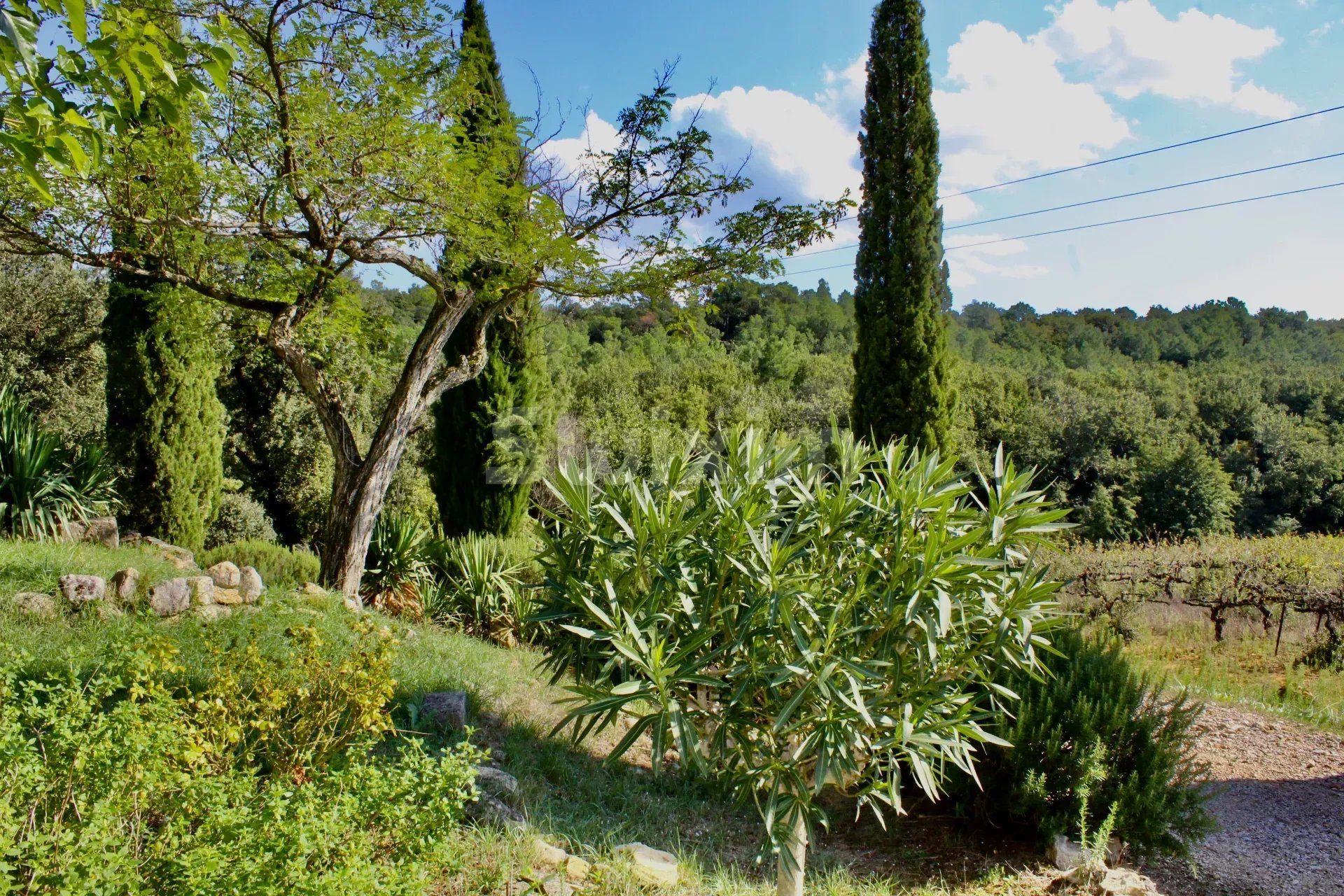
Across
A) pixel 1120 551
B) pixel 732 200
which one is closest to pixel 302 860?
pixel 732 200

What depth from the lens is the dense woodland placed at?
37.1 feet

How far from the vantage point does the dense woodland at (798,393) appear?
1132 cm

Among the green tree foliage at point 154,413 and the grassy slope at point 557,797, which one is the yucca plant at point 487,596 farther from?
the green tree foliage at point 154,413

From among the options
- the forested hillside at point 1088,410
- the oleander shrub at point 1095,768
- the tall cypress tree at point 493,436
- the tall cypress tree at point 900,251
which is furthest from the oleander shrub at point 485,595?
the forested hillside at point 1088,410

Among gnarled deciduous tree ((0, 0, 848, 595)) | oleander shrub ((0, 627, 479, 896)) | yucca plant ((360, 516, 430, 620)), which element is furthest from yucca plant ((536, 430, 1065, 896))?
yucca plant ((360, 516, 430, 620))

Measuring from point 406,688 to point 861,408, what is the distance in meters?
7.31

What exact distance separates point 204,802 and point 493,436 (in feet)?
25.2

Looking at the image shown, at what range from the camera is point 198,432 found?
9141 mm

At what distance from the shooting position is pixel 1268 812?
467 centimetres

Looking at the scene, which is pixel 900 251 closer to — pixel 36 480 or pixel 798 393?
pixel 36 480

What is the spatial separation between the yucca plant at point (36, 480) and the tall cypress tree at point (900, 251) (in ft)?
27.8

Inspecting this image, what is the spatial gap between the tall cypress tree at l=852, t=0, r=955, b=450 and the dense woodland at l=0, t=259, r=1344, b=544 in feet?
4.45

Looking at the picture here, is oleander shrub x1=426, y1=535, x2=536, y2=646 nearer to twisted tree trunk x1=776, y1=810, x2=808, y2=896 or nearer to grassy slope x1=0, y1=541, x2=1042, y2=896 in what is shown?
grassy slope x1=0, y1=541, x2=1042, y2=896

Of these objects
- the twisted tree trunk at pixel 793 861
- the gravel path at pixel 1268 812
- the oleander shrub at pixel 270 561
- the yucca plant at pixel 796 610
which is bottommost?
the gravel path at pixel 1268 812
